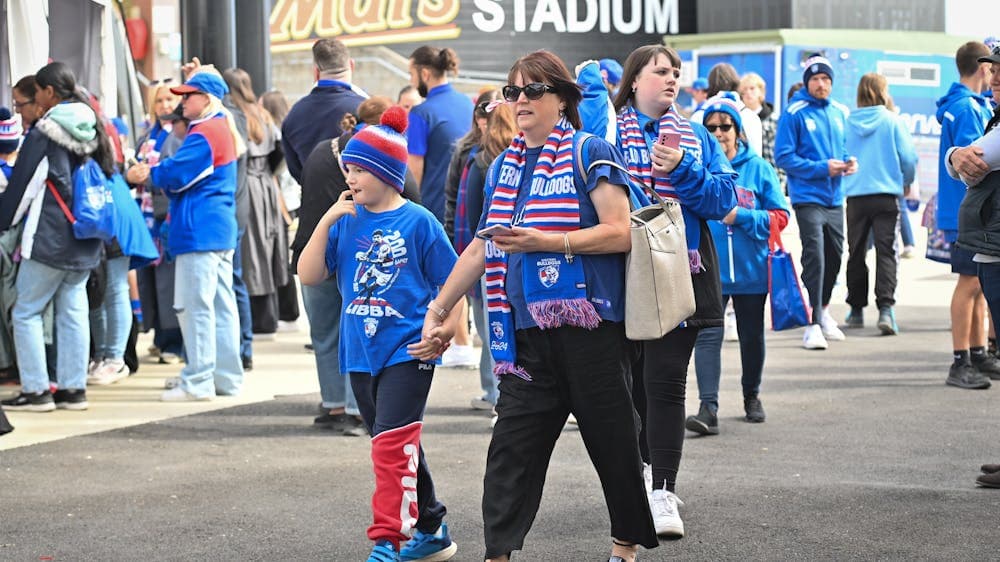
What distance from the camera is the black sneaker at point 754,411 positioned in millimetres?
8820

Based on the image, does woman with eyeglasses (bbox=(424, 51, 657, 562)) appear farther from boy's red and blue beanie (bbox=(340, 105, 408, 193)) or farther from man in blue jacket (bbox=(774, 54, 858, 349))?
man in blue jacket (bbox=(774, 54, 858, 349))

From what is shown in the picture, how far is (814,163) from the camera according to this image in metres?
11.8

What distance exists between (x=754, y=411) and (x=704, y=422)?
0.55m

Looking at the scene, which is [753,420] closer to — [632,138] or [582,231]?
[632,138]

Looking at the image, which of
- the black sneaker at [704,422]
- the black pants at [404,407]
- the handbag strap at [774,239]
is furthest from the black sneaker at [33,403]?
the handbag strap at [774,239]

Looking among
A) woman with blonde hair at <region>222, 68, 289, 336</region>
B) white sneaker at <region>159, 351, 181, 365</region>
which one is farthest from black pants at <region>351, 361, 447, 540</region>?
white sneaker at <region>159, 351, 181, 365</region>

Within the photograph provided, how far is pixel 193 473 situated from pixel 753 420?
10.6 ft

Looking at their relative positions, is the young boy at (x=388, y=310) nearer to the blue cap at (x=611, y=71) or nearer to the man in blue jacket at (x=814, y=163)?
the blue cap at (x=611, y=71)

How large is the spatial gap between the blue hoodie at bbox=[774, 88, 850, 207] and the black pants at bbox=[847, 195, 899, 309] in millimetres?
933

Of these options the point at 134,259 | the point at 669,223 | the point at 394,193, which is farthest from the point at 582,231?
the point at 134,259

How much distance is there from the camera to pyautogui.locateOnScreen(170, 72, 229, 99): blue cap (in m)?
9.33

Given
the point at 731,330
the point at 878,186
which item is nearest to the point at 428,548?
the point at 731,330

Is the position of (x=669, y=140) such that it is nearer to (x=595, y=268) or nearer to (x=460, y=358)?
(x=595, y=268)

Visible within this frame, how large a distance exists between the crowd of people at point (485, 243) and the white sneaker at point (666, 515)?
0.01 meters
